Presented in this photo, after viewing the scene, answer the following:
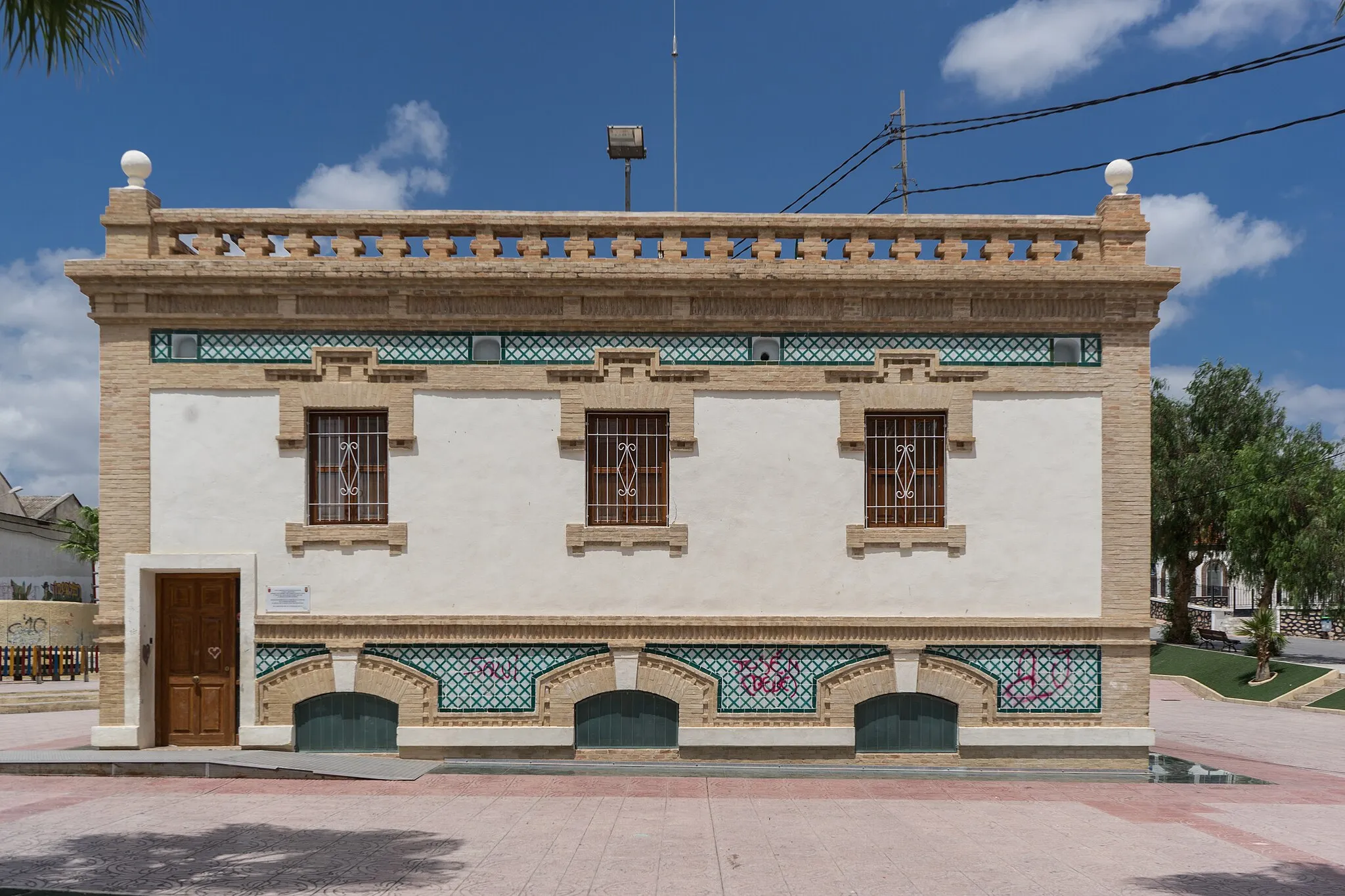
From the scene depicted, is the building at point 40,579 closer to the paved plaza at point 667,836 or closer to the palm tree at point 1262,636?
the paved plaza at point 667,836

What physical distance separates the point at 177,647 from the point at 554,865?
6.48 meters

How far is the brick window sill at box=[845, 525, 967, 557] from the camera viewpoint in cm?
1148

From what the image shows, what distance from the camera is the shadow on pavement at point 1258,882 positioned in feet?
23.3

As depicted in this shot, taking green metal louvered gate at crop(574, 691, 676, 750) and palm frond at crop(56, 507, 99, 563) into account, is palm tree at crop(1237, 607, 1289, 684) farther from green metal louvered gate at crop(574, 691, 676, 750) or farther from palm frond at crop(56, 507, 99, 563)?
palm frond at crop(56, 507, 99, 563)

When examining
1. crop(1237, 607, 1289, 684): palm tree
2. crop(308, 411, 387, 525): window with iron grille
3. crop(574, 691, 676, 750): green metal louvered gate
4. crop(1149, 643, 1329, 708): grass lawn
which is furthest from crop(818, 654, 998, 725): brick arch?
crop(1237, 607, 1289, 684): palm tree

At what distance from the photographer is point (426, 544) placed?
1144cm

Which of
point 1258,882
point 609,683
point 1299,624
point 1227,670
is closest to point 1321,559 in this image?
point 1227,670

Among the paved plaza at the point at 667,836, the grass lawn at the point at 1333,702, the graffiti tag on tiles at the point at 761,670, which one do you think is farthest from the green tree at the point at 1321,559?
the graffiti tag on tiles at the point at 761,670

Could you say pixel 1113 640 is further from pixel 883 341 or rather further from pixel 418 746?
pixel 418 746

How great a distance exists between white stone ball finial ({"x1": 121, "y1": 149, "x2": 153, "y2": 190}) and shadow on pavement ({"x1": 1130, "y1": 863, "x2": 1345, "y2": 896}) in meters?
12.4

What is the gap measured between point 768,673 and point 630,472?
9.22ft

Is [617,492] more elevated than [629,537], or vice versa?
[617,492]

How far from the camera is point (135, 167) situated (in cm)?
1170

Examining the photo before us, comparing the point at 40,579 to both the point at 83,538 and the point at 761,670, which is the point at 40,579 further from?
the point at 761,670
